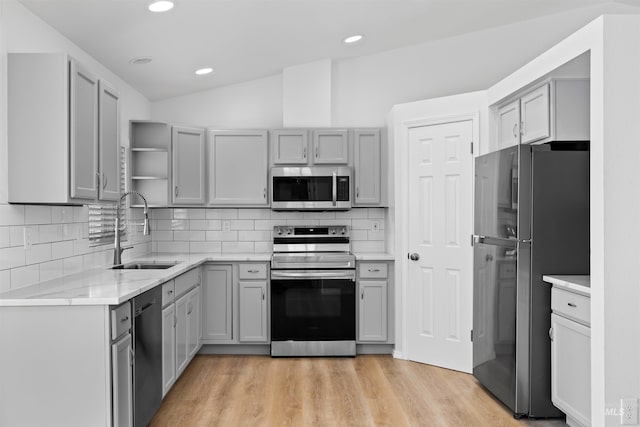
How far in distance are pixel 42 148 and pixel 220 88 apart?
9.58 ft

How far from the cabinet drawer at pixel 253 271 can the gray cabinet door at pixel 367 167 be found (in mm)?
1129

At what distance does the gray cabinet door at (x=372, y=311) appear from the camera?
472 cm

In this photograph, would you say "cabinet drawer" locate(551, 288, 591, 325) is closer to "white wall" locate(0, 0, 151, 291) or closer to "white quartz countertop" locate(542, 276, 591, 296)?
"white quartz countertop" locate(542, 276, 591, 296)

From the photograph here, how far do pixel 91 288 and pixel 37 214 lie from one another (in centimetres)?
64

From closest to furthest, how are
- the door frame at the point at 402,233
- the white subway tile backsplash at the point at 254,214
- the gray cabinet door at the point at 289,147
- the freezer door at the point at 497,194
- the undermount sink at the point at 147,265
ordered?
1. the freezer door at the point at 497,194
2. the undermount sink at the point at 147,265
3. the door frame at the point at 402,233
4. the gray cabinet door at the point at 289,147
5. the white subway tile backsplash at the point at 254,214

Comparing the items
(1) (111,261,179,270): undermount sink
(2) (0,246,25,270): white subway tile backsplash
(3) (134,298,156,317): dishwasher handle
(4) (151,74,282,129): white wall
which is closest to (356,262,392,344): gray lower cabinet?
(1) (111,261,179,270): undermount sink

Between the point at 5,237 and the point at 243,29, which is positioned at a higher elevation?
the point at 243,29

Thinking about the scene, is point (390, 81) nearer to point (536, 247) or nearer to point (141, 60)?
point (141, 60)

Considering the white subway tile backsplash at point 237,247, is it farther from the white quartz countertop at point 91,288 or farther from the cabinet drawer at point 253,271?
the white quartz countertop at point 91,288

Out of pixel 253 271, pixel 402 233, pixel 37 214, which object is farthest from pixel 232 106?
Result: pixel 37 214

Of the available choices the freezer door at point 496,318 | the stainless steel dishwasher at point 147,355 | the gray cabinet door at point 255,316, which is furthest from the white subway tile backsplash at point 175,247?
the freezer door at point 496,318

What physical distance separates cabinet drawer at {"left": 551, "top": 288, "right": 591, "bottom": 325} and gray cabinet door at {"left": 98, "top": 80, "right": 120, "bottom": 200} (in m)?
2.86

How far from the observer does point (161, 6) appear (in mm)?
3082

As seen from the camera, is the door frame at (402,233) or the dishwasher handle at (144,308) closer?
the dishwasher handle at (144,308)
